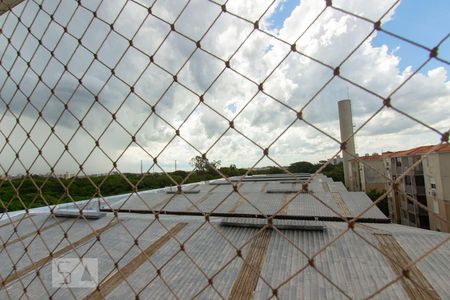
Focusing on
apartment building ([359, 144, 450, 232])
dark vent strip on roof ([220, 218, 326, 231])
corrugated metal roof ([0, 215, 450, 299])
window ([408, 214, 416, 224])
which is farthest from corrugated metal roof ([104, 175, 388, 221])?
window ([408, 214, 416, 224])

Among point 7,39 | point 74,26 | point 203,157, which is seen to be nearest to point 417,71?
point 203,157

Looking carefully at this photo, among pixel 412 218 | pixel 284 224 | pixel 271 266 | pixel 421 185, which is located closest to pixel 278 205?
pixel 284 224

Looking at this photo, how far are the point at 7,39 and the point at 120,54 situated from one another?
631 mm

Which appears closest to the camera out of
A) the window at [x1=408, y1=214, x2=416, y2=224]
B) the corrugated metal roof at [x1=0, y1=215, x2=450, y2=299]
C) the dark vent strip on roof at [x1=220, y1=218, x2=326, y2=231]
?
the corrugated metal roof at [x1=0, y1=215, x2=450, y2=299]

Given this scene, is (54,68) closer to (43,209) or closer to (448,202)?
(43,209)

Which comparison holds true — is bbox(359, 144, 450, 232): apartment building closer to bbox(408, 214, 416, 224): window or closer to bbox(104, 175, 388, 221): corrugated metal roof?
bbox(408, 214, 416, 224): window

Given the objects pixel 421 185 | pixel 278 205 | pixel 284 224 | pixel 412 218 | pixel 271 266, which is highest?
pixel 421 185

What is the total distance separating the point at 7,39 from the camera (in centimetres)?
115

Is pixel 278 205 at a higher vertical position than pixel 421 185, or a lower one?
lower

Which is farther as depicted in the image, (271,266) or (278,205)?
(278,205)

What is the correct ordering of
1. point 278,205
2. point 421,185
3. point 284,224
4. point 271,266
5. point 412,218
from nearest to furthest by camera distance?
point 271,266
point 284,224
point 278,205
point 421,185
point 412,218

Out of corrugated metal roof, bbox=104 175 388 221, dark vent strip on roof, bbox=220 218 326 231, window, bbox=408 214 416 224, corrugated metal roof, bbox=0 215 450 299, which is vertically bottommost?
window, bbox=408 214 416 224

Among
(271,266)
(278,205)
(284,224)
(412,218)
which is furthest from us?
(412,218)

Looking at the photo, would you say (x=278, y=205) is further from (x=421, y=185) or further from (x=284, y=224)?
(x=421, y=185)
